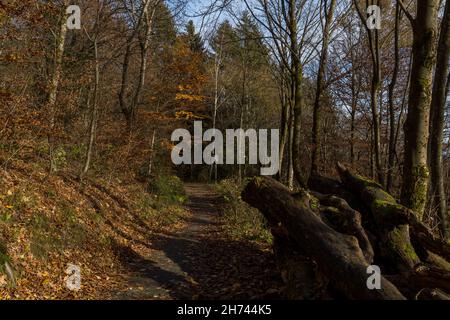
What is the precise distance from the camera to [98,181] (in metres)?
12.5

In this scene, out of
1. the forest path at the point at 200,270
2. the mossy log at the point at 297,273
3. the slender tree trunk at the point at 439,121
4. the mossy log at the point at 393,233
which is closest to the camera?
the mossy log at the point at 297,273

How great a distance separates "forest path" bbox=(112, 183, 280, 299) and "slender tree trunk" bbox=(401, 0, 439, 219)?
8.82 feet

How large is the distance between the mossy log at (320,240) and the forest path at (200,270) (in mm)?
1038

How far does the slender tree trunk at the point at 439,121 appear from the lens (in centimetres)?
702

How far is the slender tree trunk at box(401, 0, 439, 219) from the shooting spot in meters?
5.43

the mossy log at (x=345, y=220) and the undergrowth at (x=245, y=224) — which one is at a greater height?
the mossy log at (x=345, y=220)

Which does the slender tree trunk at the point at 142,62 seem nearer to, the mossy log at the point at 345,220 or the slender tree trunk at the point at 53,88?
the slender tree trunk at the point at 53,88

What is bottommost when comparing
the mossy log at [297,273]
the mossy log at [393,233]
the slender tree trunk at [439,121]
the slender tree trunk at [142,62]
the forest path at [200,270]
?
the forest path at [200,270]

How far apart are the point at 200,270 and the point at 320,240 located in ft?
10.8

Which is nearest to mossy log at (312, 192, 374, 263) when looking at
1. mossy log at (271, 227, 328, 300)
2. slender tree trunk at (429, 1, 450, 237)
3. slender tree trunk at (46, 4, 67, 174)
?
mossy log at (271, 227, 328, 300)

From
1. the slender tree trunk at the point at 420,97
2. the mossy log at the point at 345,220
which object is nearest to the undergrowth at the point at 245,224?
the mossy log at the point at 345,220

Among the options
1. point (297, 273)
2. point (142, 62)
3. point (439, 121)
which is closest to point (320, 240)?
point (297, 273)
